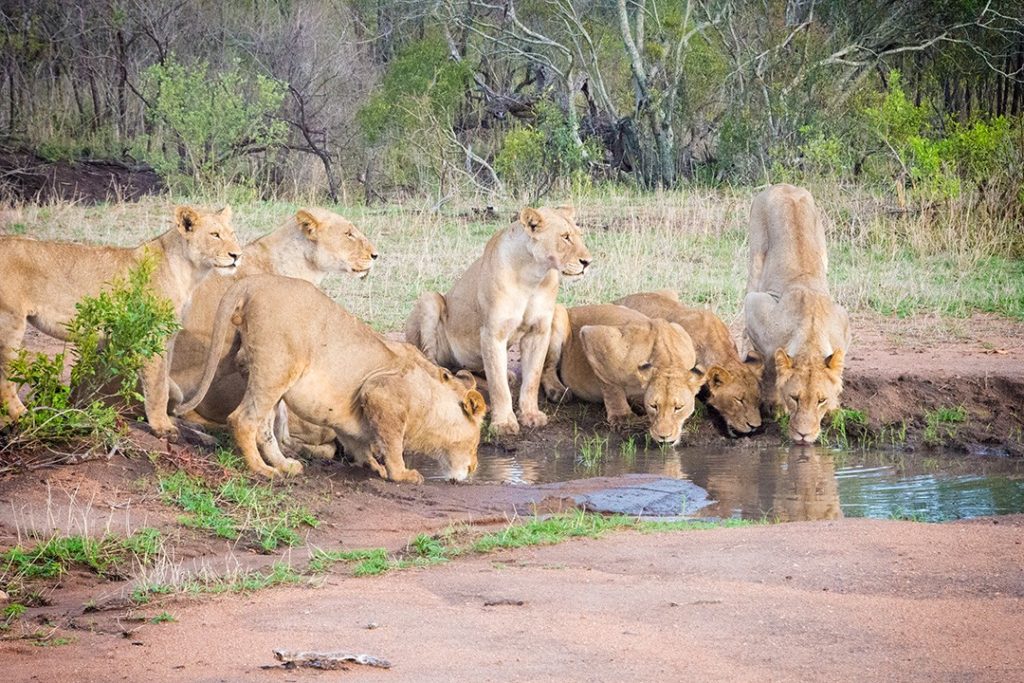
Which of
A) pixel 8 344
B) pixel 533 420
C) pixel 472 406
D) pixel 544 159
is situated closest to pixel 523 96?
pixel 544 159

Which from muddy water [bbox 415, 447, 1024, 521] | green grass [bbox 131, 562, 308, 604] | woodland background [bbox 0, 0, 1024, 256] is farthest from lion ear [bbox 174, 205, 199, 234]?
woodland background [bbox 0, 0, 1024, 256]

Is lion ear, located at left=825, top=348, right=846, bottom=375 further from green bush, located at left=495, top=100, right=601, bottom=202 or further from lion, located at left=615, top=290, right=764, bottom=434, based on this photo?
green bush, located at left=495, top=100, right=601, bottom=202

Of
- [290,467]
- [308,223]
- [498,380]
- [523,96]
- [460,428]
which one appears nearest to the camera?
[290,467]

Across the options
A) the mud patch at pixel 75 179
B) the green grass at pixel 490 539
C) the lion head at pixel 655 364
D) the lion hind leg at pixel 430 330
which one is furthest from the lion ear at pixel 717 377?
the mud patch at pixel 75 179

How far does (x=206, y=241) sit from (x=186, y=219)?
160 millimetres

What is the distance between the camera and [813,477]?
30.3ft

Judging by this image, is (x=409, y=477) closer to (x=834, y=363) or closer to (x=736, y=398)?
(x=736, y=398)

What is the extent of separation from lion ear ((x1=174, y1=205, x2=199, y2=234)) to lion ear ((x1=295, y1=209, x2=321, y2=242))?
43.4 inches

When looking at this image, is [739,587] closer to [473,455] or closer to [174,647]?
[174,647]

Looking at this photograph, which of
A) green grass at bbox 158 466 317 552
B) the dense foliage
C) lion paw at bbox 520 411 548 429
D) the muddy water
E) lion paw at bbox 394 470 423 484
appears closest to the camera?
green grass at bbox 158 466 317 552

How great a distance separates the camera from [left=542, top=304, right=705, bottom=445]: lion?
32.8 feet

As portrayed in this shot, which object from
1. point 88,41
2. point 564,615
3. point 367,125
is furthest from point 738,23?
point 564,615

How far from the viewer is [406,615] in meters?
5.50

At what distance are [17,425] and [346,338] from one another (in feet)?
5.91
